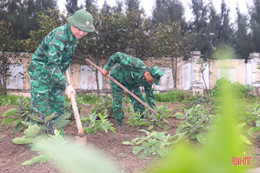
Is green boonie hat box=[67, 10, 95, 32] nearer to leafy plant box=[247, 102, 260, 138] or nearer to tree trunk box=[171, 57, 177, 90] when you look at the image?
leafy plant box=[247, 102, 260, 138]

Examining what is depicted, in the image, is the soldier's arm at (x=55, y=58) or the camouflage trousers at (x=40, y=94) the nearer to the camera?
the soldier's arm at (x=55, y=58)

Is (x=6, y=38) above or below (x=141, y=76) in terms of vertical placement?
above

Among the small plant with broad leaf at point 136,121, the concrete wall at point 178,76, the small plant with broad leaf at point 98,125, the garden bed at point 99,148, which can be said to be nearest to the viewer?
the garden bed at point 99,148

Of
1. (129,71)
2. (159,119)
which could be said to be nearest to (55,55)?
(129,71)

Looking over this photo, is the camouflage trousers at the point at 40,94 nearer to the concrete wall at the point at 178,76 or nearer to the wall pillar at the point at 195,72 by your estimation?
the concrete wall at the point at 178,76

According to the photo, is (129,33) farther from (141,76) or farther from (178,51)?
(141,76)

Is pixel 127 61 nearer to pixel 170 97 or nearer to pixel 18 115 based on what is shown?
pixel 18 115

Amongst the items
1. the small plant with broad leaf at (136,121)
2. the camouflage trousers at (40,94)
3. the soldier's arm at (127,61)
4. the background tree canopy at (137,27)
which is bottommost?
the small plant with broad leaf at (136,121)

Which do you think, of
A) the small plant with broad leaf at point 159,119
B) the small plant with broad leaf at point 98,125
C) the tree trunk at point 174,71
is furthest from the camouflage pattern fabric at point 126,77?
the tree trunk at point 174,71

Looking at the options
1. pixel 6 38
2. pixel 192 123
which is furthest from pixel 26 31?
pixel 192 123

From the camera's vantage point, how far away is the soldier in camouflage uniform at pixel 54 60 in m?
3.11

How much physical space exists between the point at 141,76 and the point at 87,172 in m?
4.42

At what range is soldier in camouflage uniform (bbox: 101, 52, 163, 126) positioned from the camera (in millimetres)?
4539

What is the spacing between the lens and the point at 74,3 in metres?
18.2
